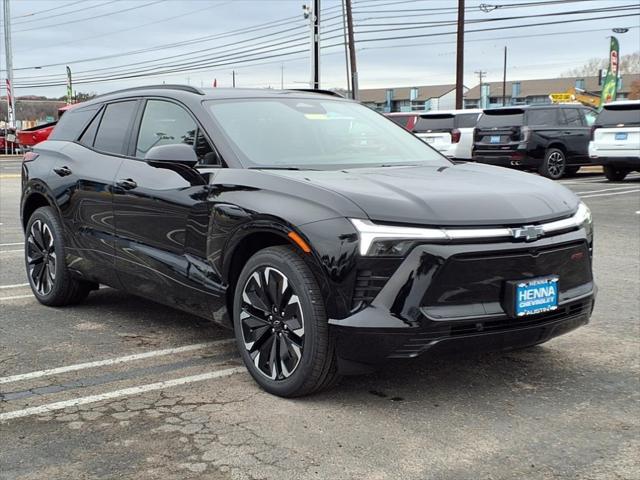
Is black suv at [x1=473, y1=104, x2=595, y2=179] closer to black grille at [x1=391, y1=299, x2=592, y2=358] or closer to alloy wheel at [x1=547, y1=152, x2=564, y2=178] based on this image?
alloy wheel at [x1=547, y1=152, x2=564, y2=178]

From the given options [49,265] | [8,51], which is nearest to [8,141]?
[8,51]

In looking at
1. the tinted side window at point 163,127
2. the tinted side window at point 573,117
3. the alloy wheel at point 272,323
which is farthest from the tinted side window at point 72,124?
the tinted side window at point 573,117

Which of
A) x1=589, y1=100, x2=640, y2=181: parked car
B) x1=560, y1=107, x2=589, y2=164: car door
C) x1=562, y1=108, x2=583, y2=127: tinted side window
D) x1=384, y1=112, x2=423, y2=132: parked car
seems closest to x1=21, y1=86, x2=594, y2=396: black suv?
x1=589, y1=100, x2=640, y2=181: parked car

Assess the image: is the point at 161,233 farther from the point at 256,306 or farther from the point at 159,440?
the point at 159,440

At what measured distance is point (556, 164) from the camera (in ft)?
63.0

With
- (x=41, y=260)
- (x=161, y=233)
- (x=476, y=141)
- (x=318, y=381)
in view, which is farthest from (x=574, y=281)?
(x=476, y=141)

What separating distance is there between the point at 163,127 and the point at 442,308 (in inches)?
95.9

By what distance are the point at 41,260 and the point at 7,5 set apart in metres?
45.1

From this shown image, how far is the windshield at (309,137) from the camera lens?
4.46 metres

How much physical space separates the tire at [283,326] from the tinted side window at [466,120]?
1839 centimetres

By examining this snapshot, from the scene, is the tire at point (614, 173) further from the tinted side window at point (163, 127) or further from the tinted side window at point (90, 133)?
the tinted side window at point (163, 127)

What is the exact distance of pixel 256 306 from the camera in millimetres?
3982

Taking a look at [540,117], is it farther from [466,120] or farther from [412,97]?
[412,97]

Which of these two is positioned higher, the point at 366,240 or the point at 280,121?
the point at 280,121
